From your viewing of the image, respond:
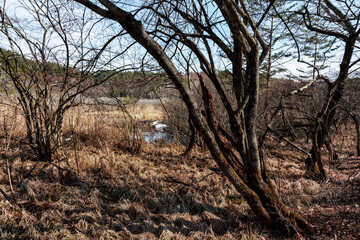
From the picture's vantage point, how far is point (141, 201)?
8.99 feet

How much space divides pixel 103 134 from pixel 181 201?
10.4 ft

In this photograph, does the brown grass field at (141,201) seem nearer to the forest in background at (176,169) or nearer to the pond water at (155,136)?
the forest in background at (176,169)

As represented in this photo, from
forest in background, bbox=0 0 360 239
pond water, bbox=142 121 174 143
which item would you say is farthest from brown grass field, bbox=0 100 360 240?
pond water, bbox=142 121 174 143

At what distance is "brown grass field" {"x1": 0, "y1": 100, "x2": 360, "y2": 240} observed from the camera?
2.14 metres

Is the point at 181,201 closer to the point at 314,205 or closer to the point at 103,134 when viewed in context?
the point at 314,205

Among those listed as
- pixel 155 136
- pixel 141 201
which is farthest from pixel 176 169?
pixel 155 136

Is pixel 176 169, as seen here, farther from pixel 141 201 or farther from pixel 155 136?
pixel 155 136

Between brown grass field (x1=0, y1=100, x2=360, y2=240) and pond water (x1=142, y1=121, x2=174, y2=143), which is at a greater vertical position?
pond water (x1=142, y1=121, x2=174, y2=143)

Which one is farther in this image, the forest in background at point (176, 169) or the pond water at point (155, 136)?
the pond water at point (155, 136)

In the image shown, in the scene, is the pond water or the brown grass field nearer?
the brown grass field

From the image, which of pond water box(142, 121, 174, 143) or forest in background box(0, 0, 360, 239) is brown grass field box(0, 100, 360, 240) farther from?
pond water box(142, 121, 174, 143)

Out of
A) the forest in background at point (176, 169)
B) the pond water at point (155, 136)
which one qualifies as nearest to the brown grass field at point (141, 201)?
the forest in background at point (176, 169)

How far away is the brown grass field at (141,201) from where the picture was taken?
7.03 feet

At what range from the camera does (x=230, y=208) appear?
8.86 feet
